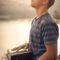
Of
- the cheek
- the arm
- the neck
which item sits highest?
the cheek

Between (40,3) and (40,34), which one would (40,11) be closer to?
(40,3)

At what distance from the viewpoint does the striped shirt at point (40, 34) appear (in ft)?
4.93

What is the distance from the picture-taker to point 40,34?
→ 150cm

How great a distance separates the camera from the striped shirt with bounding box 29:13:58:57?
1503 mm

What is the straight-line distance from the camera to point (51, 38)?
152 centimetres

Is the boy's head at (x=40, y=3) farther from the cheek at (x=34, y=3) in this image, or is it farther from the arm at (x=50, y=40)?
the arm at (x=50, y=40)

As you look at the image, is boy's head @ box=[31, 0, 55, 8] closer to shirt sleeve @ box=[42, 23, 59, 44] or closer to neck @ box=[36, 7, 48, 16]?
neck @ box=[36, 7, 48, 16]

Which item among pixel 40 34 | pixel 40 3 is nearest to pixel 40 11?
pixel 40 3

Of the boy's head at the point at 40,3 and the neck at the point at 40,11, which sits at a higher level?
the boy's head at the point at 40,3

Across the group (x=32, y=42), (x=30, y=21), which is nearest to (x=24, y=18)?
(x=30, y=21)

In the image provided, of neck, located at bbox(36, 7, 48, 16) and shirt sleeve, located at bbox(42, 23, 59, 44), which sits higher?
neck, located at bbox(36, 7, 48, 16)

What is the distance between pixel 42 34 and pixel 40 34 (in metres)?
0.02

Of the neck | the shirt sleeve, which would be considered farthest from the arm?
the neck

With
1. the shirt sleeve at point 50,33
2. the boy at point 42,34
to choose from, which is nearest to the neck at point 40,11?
the boy at point 42,34
